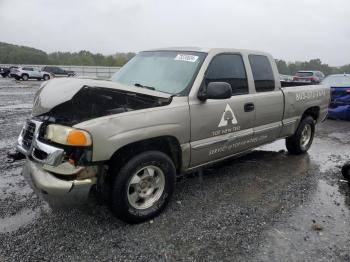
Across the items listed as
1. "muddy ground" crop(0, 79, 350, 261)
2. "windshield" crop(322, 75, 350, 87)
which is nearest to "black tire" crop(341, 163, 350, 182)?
"muddy ground" crop(0, 79, 350, 261)

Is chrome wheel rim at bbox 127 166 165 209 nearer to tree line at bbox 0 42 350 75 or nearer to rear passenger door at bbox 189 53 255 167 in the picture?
rear passenger door at bbox 189 53 255 167

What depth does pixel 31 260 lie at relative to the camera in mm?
2973

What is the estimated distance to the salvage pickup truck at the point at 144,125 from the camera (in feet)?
10.6

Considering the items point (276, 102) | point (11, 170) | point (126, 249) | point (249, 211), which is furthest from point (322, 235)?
point (11, 170)

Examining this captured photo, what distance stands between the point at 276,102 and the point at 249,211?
2.12m

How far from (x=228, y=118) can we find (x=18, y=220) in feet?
8.92

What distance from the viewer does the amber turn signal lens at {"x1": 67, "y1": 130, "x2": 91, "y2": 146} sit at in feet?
10.3

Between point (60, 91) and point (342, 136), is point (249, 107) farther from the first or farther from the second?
point (342, 136)

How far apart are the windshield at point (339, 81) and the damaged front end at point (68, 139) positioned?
985 centimetres

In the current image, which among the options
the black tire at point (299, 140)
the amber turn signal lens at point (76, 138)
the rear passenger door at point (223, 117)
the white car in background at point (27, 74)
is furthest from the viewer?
the white car in background at point (27, 74)

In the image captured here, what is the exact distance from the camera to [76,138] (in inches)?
123

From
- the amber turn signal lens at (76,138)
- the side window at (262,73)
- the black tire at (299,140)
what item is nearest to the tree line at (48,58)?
the black tire at (299,140)

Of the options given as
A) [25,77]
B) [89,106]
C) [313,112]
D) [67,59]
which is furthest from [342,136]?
[67,59]

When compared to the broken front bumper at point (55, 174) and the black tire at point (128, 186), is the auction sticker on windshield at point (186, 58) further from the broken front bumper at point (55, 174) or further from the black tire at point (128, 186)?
the broken front bumper at point (55, 174)
